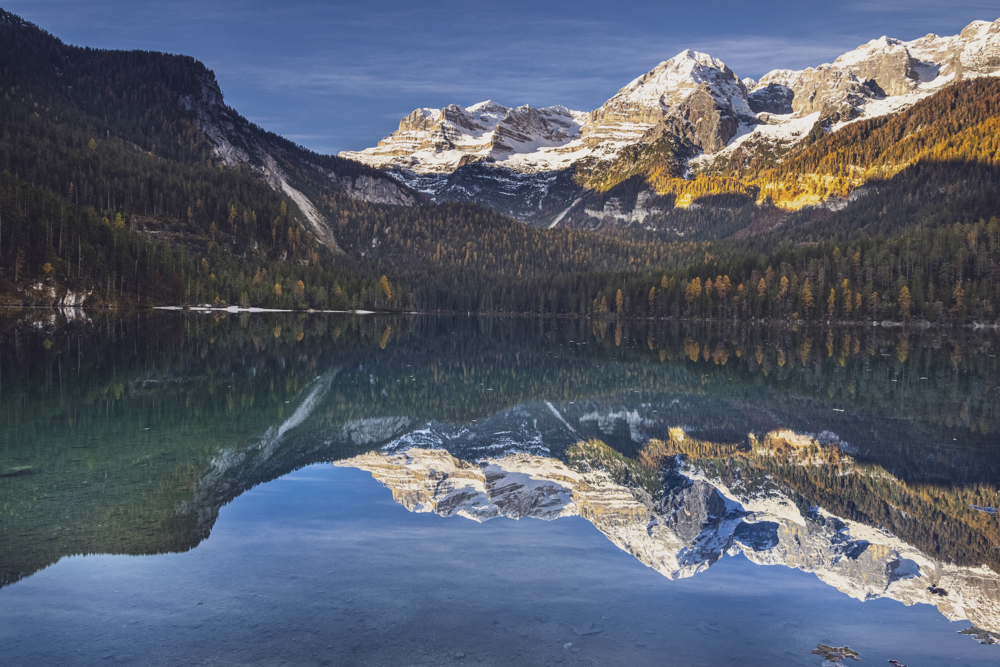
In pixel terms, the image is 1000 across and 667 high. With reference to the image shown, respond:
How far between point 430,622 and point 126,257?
142 m

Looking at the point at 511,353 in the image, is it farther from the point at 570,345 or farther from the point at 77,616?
the point at 77,616

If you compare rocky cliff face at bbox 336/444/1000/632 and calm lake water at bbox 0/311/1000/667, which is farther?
rocky cliff face at bbox 336/444/1000/632

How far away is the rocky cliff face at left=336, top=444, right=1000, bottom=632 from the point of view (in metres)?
13.8

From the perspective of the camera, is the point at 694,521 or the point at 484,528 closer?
the point at 484,528

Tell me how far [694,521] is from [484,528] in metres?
5.55

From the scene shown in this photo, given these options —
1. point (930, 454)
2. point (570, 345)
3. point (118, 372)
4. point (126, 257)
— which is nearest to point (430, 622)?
point (930, 454)

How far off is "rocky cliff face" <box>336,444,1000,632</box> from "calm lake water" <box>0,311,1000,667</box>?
0.10 metres

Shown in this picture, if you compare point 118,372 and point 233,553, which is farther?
point 118,372

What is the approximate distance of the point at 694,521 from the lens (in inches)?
718

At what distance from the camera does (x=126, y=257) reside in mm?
133875

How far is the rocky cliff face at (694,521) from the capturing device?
13.8 metres

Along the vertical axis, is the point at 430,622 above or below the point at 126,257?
below

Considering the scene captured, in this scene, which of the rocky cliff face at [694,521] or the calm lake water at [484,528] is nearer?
the calm lake water at [484,528]

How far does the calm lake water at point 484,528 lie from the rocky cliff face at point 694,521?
0.33ft
